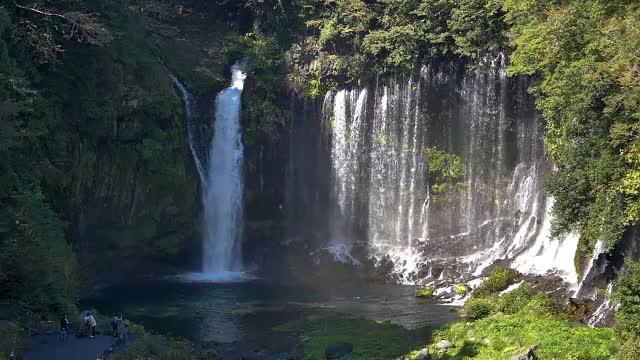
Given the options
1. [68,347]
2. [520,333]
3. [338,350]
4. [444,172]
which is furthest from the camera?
[444,172]

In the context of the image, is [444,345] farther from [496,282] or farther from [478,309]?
[496,282]

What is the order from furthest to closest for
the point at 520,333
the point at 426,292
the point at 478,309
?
1. the point at 426,292
2. the point at 478,309
3. the point at 520,333

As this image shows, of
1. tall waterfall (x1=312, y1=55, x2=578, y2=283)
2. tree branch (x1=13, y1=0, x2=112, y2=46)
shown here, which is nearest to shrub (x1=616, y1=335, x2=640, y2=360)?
tall waterfall (x1=312, y1=55, x2=578, y2=283)

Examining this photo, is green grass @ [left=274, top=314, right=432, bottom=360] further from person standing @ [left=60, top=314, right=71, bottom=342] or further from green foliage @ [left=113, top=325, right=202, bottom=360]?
person standing @ [left=60, top=314, right=71, bottom=342]

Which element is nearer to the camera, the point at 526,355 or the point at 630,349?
the point at 630,349

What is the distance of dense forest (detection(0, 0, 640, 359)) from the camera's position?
23484 millimetres

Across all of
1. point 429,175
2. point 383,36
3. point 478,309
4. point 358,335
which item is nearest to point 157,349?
point 358,335

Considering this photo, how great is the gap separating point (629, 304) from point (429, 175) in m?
18.6

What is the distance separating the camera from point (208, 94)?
3866 cm

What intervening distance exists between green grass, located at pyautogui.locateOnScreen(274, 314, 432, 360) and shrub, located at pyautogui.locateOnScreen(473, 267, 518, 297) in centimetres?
470

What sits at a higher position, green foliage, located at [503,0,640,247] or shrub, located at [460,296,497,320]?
green foliage, located at [503,0,640,247]

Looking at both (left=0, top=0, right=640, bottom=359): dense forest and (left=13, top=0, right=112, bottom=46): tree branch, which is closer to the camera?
(left=0, top=0, right=640, bottom=359): dense forest

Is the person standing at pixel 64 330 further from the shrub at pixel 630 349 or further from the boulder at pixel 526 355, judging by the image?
the shrub at pixel 630 349

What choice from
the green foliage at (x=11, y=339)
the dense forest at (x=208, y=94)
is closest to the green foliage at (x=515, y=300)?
the dense forest at (x=208, y=94)
